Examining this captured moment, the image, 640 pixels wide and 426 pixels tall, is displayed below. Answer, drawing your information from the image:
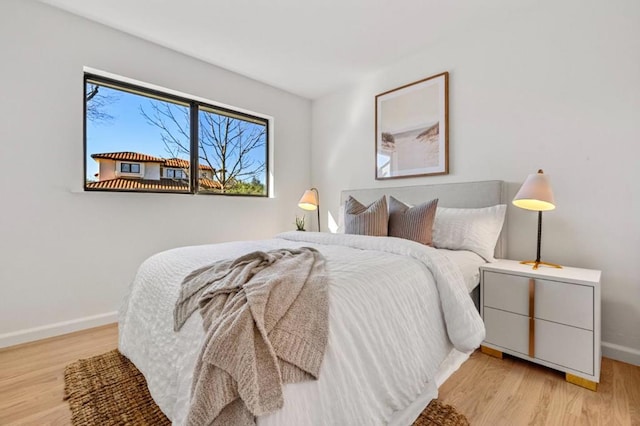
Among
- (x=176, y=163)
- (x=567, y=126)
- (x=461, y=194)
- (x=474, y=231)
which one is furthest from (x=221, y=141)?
(x=567, y=126)

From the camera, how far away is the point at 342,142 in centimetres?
379

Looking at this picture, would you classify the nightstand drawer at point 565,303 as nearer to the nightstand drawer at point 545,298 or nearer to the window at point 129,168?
the nightstand drawer at point 545,298

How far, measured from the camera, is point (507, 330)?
1.90 metres

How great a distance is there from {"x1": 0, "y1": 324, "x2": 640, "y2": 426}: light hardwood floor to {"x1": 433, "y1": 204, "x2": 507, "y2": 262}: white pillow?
0.74m

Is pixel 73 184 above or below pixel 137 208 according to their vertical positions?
above

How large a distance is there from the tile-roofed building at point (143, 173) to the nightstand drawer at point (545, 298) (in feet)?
9.42

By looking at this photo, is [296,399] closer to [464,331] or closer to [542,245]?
[464,331]

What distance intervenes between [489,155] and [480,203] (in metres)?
0.44

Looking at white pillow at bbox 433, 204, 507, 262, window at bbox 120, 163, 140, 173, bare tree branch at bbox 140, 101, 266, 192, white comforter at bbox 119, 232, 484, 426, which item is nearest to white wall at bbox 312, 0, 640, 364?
white pillow at bbox 433, 204, 507, 262

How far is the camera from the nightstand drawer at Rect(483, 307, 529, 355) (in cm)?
183

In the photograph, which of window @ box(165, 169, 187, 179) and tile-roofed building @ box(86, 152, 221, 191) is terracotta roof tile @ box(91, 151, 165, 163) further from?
window @ box(165, 169, 187, 179)

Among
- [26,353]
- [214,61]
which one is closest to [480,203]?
[214,61]

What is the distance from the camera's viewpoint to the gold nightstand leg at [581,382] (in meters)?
1.59

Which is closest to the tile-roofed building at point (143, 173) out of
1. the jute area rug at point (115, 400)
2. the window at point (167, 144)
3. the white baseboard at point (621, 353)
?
the window at point (167, 144)
